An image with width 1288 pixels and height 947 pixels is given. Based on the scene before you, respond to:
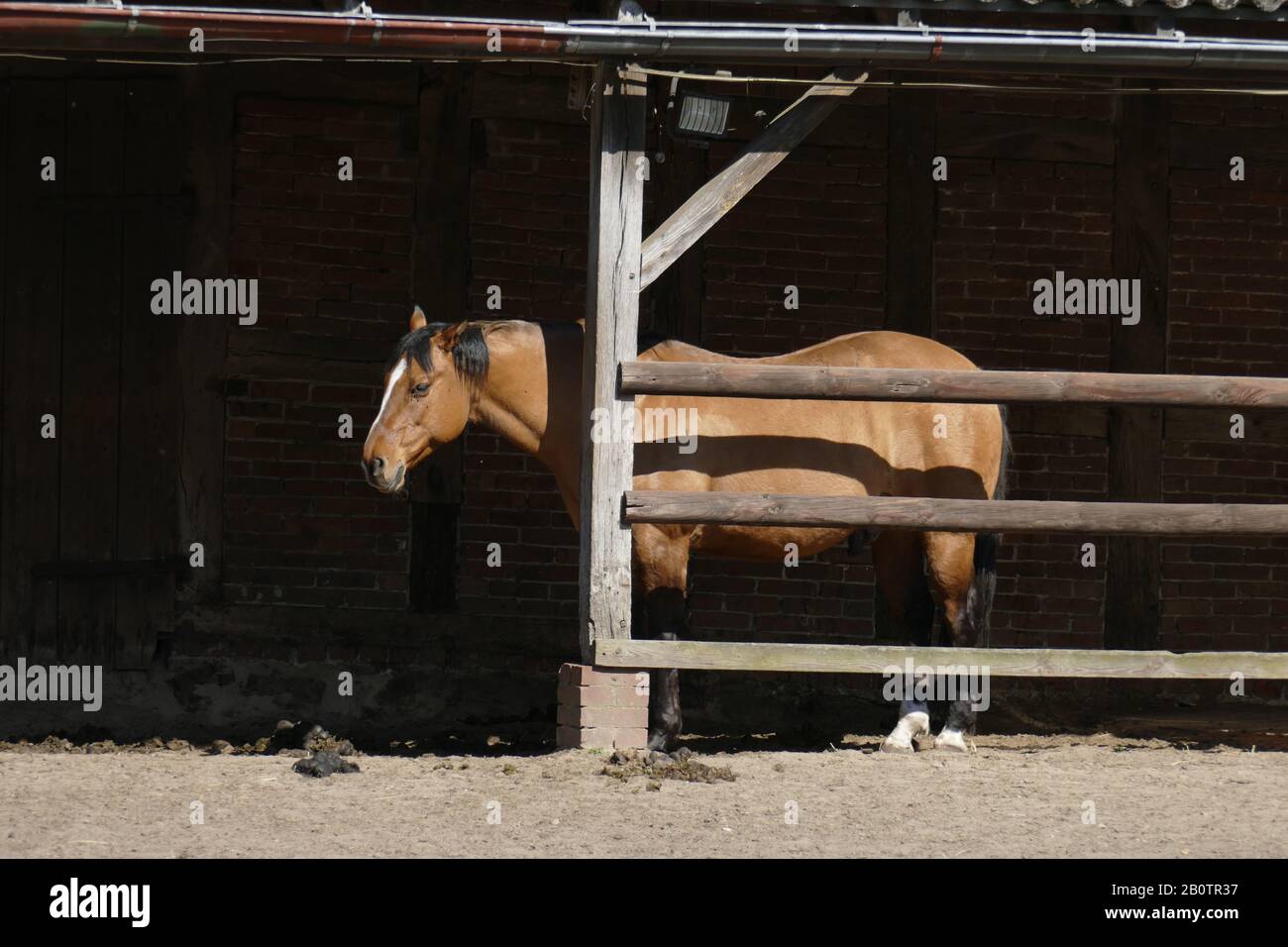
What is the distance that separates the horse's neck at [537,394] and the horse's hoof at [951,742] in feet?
6.68

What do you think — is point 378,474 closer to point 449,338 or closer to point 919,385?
point 449,338

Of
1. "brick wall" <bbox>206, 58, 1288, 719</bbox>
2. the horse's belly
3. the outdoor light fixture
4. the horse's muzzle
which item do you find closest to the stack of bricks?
the horse's belly

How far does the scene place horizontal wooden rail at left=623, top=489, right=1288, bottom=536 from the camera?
6.75 metres

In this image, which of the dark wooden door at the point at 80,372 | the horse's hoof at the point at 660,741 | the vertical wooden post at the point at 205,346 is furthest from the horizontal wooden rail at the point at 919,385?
the dark wooden door at the point at 80,372

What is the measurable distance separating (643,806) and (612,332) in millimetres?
2062

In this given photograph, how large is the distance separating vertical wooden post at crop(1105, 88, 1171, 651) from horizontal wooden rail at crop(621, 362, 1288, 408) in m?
2.23

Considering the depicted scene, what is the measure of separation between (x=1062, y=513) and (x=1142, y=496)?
8.23ft

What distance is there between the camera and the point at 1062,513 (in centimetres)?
683

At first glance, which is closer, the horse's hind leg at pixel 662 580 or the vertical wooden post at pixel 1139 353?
the horse's hind leg at pixel 662 580

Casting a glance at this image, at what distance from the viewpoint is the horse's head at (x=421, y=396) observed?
23.1ft

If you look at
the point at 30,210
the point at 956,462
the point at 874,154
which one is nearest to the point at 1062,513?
the point at 956,462

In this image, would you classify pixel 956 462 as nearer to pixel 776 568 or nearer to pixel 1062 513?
pixel 1062 513

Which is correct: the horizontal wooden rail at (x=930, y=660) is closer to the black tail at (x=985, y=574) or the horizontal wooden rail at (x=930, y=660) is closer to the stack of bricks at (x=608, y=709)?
the stack of bricks at (x=608, y=709)

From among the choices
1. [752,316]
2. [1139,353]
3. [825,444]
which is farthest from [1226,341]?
[825,444]
